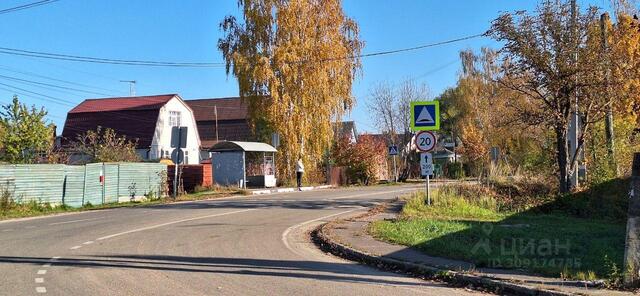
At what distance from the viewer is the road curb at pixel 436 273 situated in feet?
23.9

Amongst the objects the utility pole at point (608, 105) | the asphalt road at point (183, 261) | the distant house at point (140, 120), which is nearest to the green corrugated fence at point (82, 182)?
the asphalt road at point (183, 261)

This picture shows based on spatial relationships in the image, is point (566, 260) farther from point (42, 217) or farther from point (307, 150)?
point (307, 150)

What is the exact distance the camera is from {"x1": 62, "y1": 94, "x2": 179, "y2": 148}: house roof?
50.3 m

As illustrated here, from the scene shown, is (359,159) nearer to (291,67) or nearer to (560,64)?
(291,67)

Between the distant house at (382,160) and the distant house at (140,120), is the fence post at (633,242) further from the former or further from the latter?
the distant house at (140,120)

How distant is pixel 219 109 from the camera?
6662 centimetres

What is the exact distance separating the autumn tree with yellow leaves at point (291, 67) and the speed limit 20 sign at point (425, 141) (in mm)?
21616

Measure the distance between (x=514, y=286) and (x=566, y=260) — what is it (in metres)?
2.15

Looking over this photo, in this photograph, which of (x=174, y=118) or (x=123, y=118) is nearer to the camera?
(x=123, y=118)

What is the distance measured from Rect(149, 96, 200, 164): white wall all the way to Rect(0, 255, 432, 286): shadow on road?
4081 centimetres

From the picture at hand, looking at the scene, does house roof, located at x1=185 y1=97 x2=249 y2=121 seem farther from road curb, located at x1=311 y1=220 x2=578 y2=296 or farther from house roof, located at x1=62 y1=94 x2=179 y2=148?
road curb, located at x1=311 y1=220 x2=578 y2=296

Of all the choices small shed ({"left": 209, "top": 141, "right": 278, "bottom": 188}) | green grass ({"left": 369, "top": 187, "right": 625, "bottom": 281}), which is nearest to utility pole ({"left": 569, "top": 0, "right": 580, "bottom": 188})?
green grass ({"left": 369, "top": 187, "right": 625, "bottom": 281})

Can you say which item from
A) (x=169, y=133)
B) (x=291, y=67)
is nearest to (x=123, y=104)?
(x=169, y=133)

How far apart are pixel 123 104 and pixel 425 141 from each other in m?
42.1
